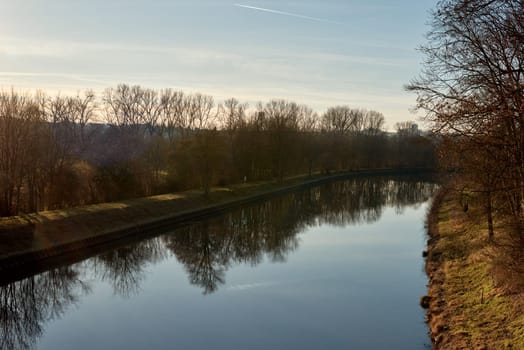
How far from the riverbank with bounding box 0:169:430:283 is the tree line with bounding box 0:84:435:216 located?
248cm

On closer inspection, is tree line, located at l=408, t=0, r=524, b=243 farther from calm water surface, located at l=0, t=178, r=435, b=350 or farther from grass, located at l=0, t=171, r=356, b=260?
grass, located at l=0, t=171, r=356, b=260

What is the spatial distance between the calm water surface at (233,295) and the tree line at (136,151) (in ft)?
17.2

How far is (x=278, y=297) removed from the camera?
50.2 ft

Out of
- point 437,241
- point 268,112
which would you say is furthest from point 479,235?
point 268,112

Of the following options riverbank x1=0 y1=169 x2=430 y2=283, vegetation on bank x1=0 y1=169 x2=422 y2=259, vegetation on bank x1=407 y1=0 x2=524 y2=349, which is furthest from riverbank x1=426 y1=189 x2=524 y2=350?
vegetation on bank x1=0 y1=169 x2=422 y2=259

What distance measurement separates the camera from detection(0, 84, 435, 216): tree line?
24188 mm

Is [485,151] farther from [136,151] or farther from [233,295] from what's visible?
[136,151]

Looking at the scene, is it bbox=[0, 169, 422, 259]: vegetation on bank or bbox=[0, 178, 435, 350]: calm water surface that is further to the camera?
bbox=[0, 169, 422, 259]: vegetation on bank

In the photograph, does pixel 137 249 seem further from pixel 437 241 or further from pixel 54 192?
pixel 437 241

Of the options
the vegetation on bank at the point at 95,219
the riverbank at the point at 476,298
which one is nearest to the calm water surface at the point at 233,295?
the riverbank at the point at 476,298

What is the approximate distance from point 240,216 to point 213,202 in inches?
135

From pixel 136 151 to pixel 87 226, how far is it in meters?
11.6

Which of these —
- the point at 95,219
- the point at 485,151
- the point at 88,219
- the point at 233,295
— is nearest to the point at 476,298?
the point at 485,151

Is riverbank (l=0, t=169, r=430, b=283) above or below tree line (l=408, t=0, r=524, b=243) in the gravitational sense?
below
